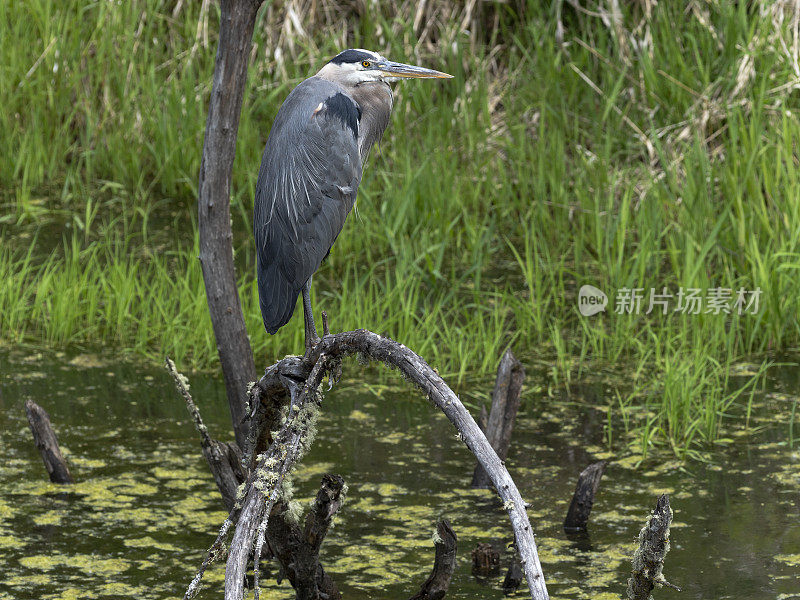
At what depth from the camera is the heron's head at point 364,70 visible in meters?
3.18

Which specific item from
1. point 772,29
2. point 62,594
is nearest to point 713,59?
point 772,29

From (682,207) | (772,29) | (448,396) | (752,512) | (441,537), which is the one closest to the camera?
(448,396)

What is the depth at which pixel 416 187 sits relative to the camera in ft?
18.7

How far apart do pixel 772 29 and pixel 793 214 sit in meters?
1.37

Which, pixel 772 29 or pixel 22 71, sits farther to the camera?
pixel 22 71

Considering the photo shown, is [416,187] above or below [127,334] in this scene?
above

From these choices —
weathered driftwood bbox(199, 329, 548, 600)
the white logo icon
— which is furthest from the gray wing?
the white logo icon

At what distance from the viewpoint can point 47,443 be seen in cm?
376

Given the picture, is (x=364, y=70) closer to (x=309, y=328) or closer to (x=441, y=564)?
(x=309, y=328)

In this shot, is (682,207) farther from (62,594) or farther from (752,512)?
(62,594)

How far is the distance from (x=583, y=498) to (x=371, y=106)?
4.12 feet

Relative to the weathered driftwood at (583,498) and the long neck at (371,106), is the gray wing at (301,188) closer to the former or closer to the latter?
the long neck at (371,106)

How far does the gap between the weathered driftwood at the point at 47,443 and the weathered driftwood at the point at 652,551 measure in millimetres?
2030

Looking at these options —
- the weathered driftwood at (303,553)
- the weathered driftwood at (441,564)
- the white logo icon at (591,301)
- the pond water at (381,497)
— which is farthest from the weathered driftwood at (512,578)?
the white logo icon at (591,301)
